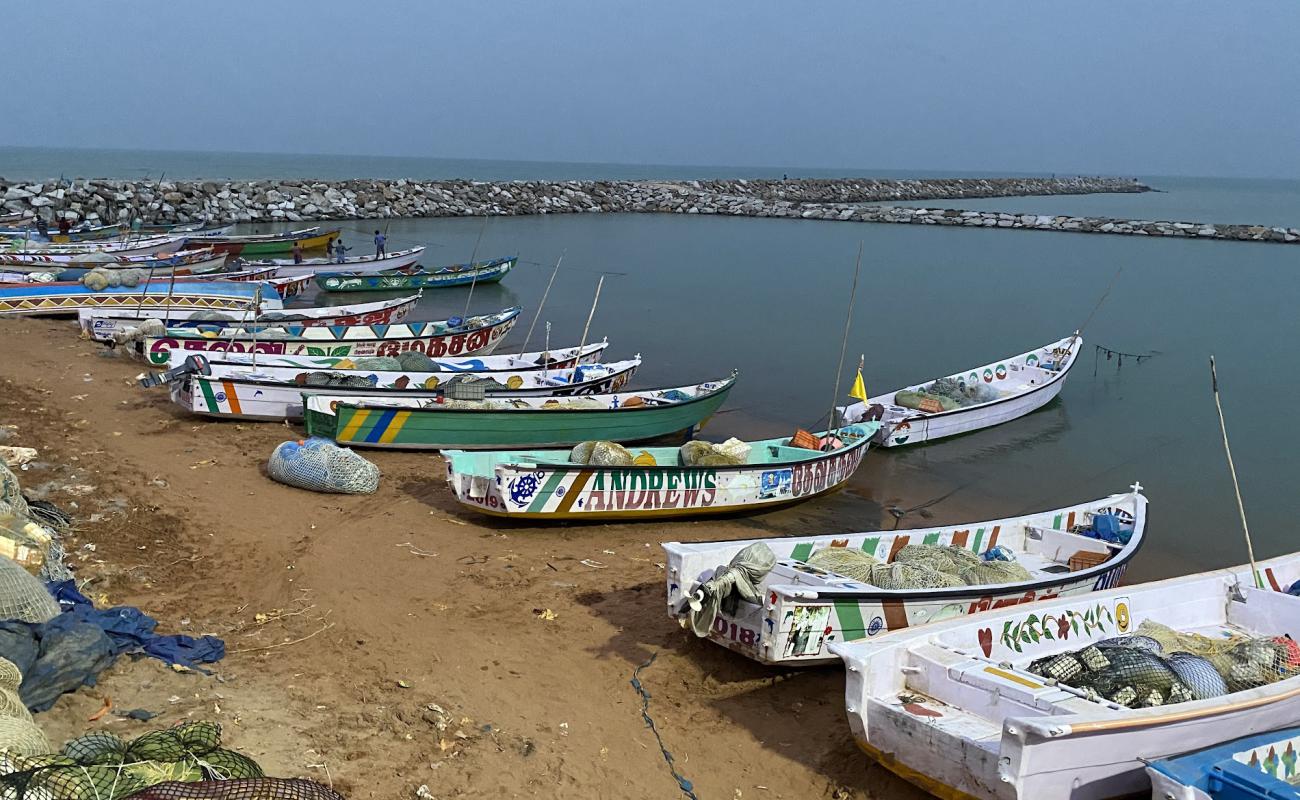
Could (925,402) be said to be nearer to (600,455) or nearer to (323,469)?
(600,455)

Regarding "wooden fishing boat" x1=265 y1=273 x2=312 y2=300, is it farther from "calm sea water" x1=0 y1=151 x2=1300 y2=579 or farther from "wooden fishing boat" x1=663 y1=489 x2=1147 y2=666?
"wooden fishing boat" x1=663 y1=489 x2=1147 y2=666

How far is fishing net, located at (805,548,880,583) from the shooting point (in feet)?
29.1

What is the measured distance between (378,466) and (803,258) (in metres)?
36.6

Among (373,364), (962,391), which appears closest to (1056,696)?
(373,364)

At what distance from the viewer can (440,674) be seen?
25.9ft

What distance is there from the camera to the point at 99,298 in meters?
23.4

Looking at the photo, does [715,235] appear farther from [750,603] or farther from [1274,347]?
[750,603]

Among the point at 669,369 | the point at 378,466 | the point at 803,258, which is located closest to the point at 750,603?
the point at 378,466

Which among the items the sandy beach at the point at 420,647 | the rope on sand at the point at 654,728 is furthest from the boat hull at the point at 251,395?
Answer: the rope on sand at the point at 654,728

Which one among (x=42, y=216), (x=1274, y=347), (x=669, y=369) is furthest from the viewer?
(x=42, y=216)

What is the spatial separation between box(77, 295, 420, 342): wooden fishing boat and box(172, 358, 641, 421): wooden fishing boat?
4.31 metres

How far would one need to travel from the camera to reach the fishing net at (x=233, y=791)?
4.62 m

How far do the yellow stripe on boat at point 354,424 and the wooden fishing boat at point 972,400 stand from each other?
7782 mm

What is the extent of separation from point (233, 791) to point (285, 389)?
37.2 feet
